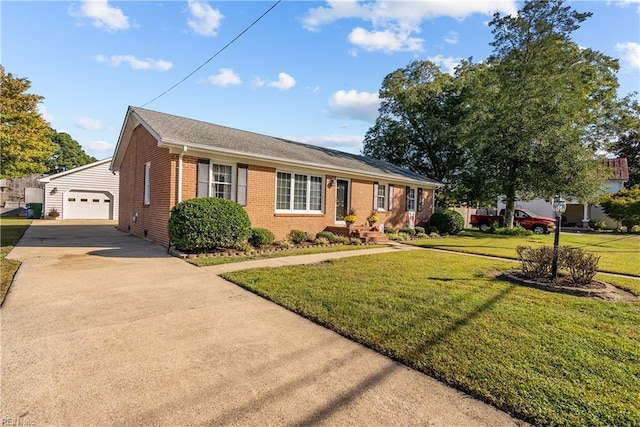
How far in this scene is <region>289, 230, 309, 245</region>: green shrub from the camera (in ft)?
38.9

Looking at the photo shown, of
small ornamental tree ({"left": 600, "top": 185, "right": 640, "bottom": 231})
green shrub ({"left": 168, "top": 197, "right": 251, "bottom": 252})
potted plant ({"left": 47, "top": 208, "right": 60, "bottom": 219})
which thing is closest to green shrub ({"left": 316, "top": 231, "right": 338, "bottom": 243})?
green shrub ({"left": 168, "top": 197, "right": 251, "bottom": 252})

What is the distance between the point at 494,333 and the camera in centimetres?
371

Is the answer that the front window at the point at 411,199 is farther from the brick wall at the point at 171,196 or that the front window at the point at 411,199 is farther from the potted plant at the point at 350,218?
the potted plant at the point at 350,218

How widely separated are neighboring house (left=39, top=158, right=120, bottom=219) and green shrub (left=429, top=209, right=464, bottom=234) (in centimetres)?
2135

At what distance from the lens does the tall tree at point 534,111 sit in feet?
57.3

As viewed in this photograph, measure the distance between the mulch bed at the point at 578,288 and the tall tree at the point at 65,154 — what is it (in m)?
62.6

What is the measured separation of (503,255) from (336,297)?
8.07m

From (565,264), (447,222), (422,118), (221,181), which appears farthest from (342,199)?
(422,118)

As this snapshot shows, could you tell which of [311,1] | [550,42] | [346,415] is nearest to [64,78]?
[311,1]

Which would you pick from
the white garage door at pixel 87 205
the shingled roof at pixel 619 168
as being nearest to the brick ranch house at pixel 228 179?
the white garage door at pixel 87 205

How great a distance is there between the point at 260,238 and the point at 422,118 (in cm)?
1877

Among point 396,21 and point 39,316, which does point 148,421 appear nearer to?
point 39,316

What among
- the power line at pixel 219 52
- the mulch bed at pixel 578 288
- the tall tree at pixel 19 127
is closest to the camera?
the mulch bed at pixel 578 288

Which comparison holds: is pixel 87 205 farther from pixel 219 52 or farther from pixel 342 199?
pixel 342 199
